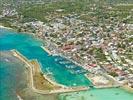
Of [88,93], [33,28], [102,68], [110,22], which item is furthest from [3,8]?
[88,93]

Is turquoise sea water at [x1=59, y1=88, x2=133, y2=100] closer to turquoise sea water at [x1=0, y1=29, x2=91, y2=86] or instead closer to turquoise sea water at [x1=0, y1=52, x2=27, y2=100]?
turquoise sea water at [x1=0, y1=29, x2=91, y2=86]

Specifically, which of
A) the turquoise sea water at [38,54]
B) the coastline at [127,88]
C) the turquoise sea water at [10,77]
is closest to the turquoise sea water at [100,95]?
the coastline at [127,88]

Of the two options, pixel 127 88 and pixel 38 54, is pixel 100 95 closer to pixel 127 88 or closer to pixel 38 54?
pixel 127 88

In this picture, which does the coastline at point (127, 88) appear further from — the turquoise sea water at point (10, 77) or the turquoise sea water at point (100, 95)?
the turquoise sea water at point (10, 77)

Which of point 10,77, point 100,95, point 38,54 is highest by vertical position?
point 10,77

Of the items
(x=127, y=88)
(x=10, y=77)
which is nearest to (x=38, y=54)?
(x=10, y=77)

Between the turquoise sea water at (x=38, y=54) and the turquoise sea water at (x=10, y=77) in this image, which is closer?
the turquoise sea water at (x=10, y=77)

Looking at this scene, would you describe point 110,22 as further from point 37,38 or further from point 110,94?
point 110,94
